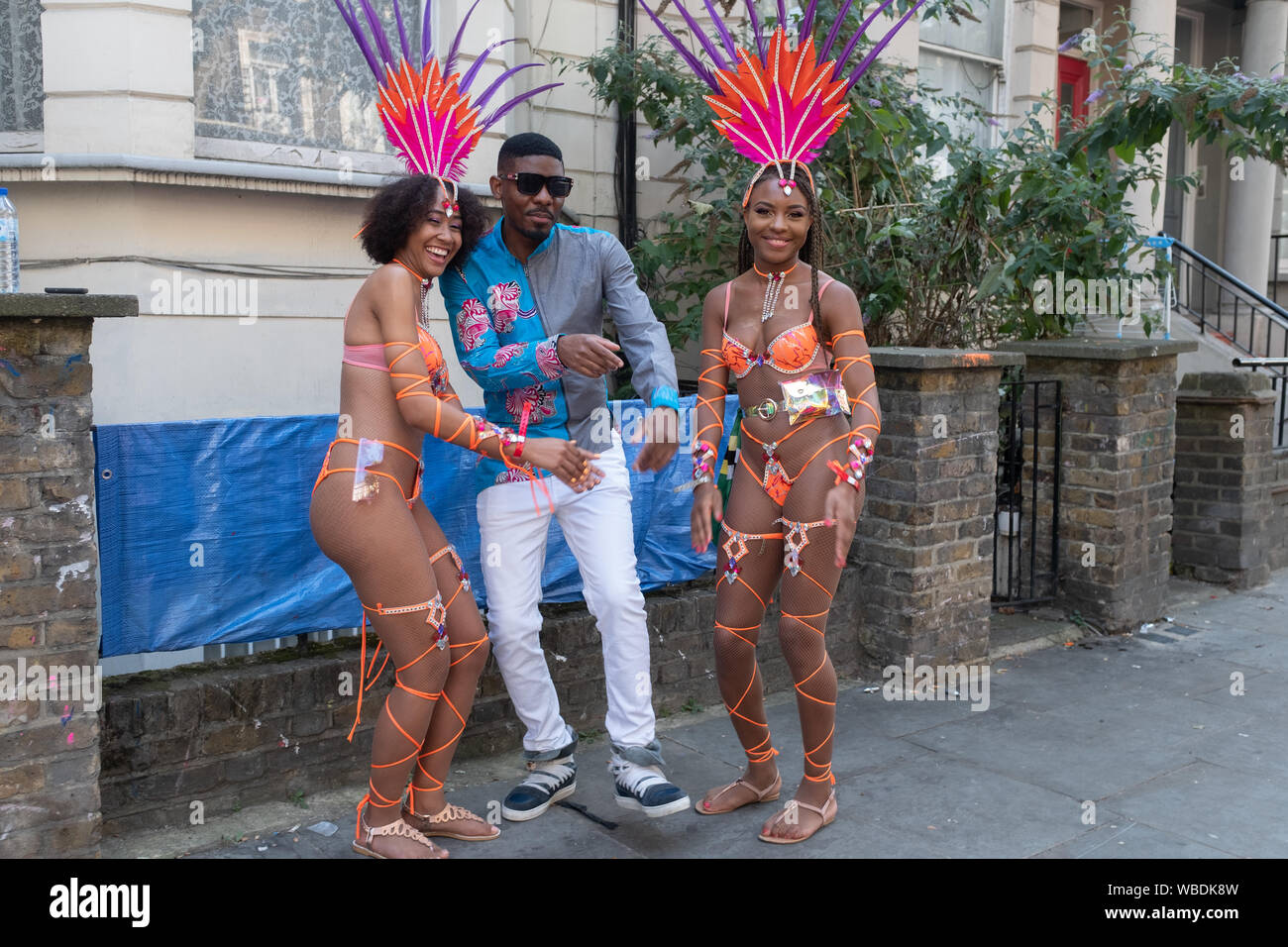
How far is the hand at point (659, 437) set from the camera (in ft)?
13.6

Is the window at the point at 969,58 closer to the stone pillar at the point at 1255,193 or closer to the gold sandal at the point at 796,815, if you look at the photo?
the stone pillar at the point at 1255,193

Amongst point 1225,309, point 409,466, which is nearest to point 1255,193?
point 1225,309

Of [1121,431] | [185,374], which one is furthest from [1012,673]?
[185,374]

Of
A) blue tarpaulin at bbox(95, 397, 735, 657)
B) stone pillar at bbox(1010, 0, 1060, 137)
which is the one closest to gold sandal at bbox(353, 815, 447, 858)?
blue tarpaulin at bbox(95, 397, 735, 657)

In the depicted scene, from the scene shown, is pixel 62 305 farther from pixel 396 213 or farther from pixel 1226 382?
pixel 1226 382

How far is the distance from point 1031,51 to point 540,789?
1026 centimetres

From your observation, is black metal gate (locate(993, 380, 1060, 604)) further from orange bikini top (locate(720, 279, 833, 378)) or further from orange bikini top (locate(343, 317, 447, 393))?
orange bikini top (locate(343, 317, 447, 393))

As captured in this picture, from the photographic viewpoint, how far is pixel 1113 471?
6957mm

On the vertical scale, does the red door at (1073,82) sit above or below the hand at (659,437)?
above

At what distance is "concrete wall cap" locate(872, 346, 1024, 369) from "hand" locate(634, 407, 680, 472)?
6.70 feet

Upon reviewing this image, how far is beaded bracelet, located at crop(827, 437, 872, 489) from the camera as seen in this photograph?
398 centimetres

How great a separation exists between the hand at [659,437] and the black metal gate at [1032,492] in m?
3.54

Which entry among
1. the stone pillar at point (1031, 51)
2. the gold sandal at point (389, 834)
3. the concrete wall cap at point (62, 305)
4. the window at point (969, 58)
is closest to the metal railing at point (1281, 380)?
the stone pillar at point (1031, 51)

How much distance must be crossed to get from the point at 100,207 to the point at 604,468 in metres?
3.38
